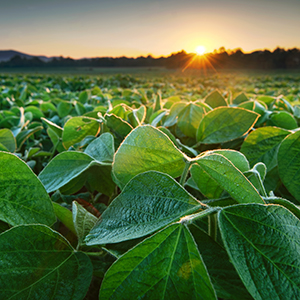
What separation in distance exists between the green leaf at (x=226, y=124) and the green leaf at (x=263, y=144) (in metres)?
0.04

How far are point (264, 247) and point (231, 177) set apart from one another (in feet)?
0.25

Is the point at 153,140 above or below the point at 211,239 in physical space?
above

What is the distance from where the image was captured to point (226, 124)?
0.55 meters

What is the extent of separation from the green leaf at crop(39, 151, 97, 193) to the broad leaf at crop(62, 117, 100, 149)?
17cm

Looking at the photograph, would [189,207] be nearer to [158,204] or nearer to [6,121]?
[158,204]

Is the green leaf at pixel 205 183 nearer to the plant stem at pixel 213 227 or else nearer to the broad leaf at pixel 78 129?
the plant stem at pixel 213 227

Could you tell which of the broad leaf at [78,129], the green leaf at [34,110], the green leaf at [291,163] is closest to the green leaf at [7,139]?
the broad leaf at [78,129]

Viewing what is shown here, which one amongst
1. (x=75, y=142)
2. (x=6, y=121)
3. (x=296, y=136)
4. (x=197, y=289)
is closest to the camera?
(x=197, y=289)

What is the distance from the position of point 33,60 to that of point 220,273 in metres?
23.8

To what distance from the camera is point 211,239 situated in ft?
0.97

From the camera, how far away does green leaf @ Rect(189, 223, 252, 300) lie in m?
0.28

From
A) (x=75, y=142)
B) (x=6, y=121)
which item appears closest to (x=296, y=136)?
(x=75, y=142)

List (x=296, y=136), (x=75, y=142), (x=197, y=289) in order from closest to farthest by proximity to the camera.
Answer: (x=197, y=289), (x=296, y=136), (x=75, y=142)

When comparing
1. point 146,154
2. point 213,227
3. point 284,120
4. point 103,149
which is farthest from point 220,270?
point 284,120
